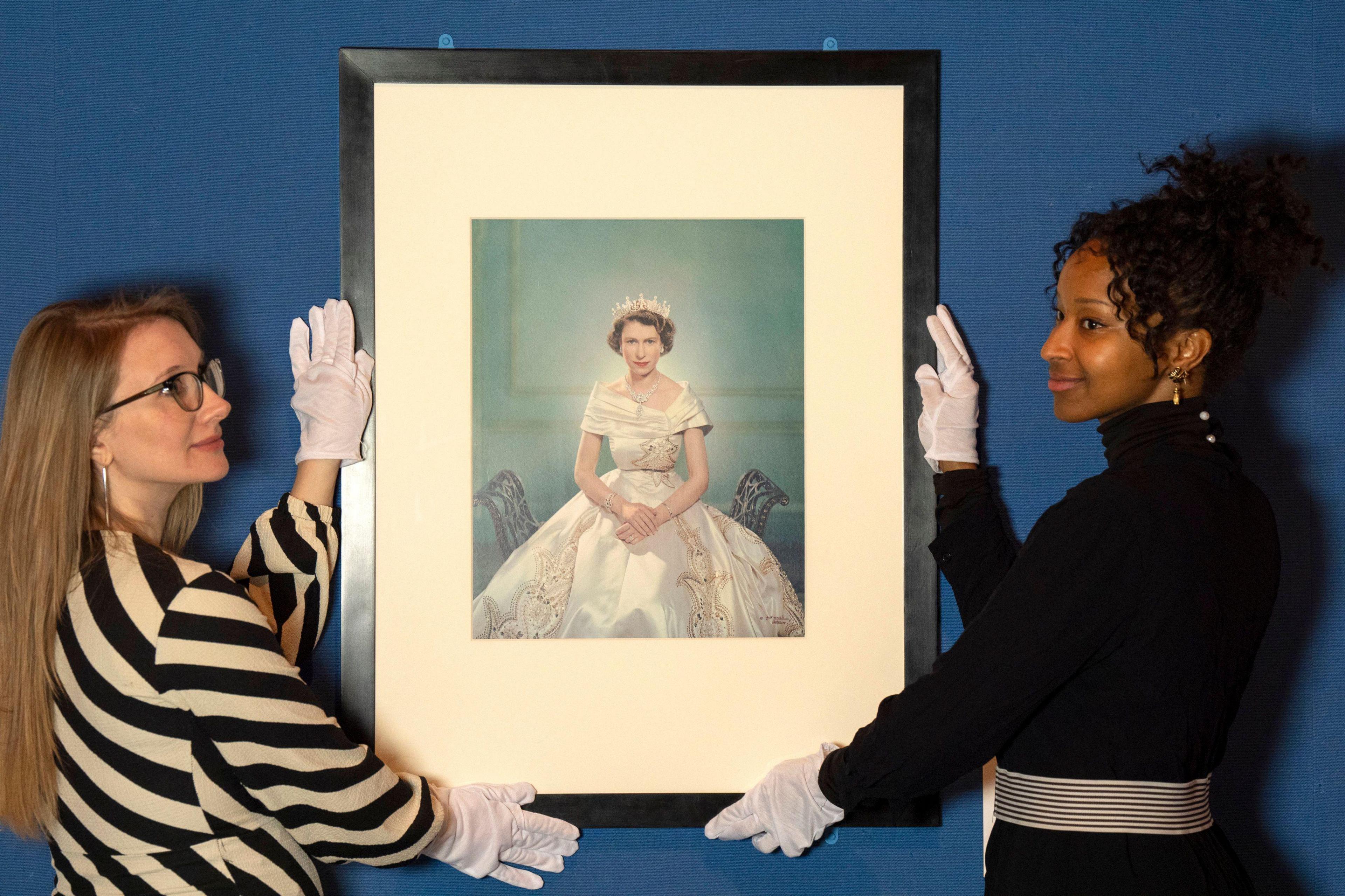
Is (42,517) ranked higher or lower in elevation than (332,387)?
lower

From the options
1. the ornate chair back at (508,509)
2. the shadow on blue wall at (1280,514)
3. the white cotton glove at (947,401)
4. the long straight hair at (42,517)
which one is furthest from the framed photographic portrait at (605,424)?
the shadow on blue wall at (1280,514)

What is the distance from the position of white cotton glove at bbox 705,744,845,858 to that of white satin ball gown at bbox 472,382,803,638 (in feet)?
0.75

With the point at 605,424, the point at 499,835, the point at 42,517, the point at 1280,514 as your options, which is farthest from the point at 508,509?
the point at 1280,514

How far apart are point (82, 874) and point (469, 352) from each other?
80 centimetres

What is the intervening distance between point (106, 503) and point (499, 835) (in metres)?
0.68

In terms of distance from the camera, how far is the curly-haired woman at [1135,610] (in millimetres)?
1048

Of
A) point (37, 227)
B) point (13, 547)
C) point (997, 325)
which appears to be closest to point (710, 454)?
point (997, 325)

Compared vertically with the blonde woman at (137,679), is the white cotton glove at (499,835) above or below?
below

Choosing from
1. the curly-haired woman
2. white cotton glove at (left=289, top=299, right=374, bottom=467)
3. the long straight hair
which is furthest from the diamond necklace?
the long straight hair

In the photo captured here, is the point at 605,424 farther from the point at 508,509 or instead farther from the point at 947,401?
the point at 947,401

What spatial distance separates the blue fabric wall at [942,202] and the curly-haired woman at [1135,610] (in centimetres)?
31

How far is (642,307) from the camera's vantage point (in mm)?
1435

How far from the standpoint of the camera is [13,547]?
1.08 meters

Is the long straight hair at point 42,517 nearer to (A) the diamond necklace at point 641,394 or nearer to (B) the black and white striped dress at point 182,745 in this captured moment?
(B) the black and white striped dress at point 182,745
